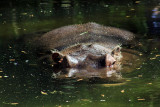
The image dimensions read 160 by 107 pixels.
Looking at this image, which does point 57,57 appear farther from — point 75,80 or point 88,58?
point 75,80

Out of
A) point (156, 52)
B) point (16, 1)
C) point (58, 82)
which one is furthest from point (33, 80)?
point (16, 1)

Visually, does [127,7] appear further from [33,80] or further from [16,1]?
[33,80]

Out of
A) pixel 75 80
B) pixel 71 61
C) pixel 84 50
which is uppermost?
pixel 84 50

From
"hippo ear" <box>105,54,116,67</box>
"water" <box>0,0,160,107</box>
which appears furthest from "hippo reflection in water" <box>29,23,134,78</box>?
"water" <box>0,0,160,107</box>

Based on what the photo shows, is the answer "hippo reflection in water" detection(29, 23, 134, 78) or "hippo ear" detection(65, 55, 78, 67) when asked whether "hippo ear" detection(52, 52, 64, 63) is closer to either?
"hippo reflection in water" detection(29, 23, 134, 78)

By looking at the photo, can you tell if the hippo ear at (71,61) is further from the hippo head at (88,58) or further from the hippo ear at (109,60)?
the hippo ear at (109,60)

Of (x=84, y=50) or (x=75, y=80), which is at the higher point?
(x=84, y=50)

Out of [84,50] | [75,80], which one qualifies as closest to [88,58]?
[84,50]
